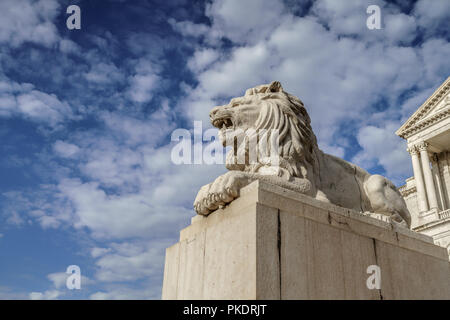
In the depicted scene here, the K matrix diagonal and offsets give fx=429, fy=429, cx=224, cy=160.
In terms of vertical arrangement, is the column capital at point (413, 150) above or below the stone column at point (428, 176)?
above

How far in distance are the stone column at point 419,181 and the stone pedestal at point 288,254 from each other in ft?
108

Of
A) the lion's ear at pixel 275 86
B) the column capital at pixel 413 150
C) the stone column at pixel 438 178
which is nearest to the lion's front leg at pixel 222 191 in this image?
the lion's ear at pixel 275 86

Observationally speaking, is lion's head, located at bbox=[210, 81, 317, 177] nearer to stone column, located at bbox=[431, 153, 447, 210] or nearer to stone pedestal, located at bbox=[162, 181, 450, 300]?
stone pedestal, located at bbox=[162, 181, 450, 300]

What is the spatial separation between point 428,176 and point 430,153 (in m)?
3.39

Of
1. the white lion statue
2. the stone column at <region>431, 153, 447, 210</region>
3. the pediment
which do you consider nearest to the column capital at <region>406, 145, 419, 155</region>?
the pediment

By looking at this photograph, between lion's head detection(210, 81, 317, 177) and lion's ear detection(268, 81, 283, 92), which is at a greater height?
lion's ear detection(268, 81, 283, 92)

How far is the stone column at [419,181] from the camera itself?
117 feet

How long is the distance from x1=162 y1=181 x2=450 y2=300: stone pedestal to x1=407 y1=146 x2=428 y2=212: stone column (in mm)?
33029

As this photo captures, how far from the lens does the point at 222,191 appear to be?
15.7 ft

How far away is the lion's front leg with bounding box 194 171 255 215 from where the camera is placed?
15.6 ft

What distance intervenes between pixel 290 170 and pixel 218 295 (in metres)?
1.93

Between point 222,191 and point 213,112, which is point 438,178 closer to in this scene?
point 213,112

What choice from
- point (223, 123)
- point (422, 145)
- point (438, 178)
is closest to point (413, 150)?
point (422, 145)

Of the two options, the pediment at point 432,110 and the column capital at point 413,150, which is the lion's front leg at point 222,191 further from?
the column capital at point 413,150
